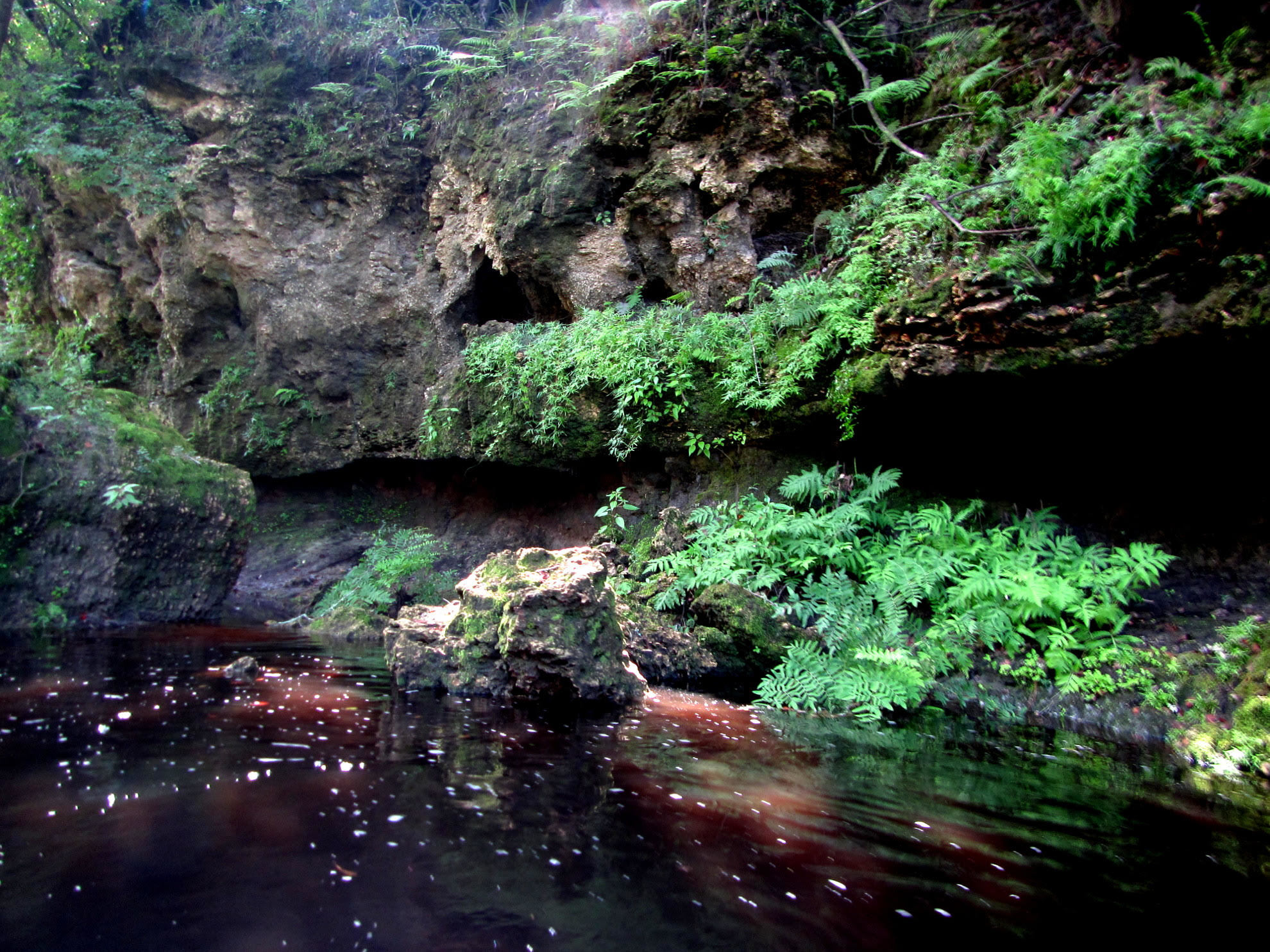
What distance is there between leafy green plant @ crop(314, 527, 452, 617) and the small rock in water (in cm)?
426

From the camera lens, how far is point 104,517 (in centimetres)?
782

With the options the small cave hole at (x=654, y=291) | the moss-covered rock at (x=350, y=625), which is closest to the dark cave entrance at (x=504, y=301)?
the small cave hole at (x=654, y=291)

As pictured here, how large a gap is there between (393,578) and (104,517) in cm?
381

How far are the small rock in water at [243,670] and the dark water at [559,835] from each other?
0.54 m

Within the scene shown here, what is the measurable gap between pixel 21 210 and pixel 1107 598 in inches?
770

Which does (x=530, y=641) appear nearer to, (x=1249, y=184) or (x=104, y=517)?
(x=104, y=517)

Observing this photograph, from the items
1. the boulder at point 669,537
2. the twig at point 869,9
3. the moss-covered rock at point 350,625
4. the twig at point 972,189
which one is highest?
the twig at point 869,9

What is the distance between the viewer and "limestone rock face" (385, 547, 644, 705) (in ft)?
16.5

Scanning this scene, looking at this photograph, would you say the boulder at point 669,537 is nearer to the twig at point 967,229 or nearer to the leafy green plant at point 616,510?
the leafy green plant at point 616,510

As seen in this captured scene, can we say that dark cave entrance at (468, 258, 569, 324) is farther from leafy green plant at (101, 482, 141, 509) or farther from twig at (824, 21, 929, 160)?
leafy green plant at (101, 482, 141, 509)

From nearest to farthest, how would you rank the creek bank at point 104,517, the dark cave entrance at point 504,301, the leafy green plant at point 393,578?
the creek bank at point 104,517
the leafy green plant at point 393,578
the dark cave entrance at point 504,301

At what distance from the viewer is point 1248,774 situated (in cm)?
428

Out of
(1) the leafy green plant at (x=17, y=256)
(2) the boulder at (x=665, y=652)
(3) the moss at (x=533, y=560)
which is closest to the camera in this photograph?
(3) the moss at (x=533, y=560)

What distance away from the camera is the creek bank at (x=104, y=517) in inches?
290
